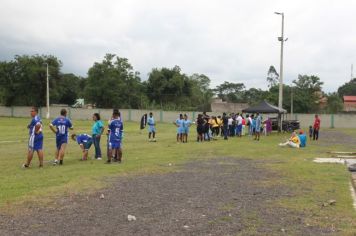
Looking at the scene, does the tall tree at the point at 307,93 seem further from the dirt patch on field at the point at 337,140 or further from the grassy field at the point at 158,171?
the grassy field at the point at 158,171

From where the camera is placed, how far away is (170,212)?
8.15 meters

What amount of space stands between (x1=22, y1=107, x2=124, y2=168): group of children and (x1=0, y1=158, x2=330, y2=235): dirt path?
12.7ft

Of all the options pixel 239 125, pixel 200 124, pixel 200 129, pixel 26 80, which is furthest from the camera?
pixel 26 80

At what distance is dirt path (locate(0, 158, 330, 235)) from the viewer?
699 cm

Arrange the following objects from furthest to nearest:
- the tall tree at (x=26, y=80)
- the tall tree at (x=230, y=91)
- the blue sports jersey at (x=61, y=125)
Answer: the tall tree at (x=230, y=91) < the tall tree at (x=26, y=80) < the blue sports jersey at (x=61, y=125)

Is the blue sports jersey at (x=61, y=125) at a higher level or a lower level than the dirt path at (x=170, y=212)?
higher

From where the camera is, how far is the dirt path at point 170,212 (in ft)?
22.9

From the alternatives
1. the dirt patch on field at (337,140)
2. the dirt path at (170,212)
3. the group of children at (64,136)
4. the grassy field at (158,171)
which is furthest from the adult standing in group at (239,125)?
the dirt path at (170,212)

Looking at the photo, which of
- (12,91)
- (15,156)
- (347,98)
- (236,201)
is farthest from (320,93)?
(236,201)

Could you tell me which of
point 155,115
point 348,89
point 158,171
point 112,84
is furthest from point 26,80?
point 348,89

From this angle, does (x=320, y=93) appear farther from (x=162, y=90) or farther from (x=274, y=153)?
(x=274, y=153)

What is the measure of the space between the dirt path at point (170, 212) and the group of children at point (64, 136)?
12.7 ft

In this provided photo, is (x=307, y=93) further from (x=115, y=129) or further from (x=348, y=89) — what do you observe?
(x=115, y=129)

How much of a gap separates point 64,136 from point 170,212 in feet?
25.9
